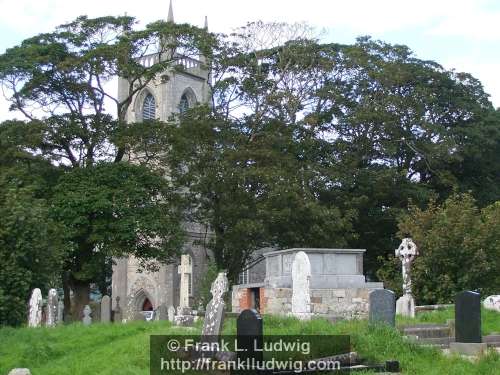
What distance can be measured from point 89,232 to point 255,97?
38.2 ft

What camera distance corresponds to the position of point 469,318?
1198 cm

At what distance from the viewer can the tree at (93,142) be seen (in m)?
30.4

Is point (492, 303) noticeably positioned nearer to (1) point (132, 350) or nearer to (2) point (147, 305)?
(1) point (132, 350)

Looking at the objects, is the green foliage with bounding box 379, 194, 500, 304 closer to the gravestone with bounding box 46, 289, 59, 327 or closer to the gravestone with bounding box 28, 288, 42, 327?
the gravestone with bounding box 46, 289, 59, 327

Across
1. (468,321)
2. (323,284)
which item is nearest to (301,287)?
(323,284)

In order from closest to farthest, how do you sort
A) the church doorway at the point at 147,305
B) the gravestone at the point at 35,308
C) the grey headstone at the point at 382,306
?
the grey headstone at the point at 382,306
the gravestone at the point at 35,308
the church doorway at the point at 147,305

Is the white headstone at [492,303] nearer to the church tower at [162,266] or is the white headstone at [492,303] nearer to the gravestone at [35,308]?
the gravestone at [35,308]

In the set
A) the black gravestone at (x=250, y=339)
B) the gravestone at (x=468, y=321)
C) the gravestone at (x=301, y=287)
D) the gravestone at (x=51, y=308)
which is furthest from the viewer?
the gravestone at (x=51, y=308)

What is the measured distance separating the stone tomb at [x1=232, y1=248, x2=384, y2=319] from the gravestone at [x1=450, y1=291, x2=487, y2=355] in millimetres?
6726

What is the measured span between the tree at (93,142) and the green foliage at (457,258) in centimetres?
1172

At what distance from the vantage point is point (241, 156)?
33875 millimetres

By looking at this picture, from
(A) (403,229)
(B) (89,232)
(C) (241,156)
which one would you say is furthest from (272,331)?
(C) (241,156)

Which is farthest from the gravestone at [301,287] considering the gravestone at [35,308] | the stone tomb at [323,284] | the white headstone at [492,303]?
the gravestone at [35,308]

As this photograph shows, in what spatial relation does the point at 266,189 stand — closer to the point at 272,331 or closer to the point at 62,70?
the point at 62,70
